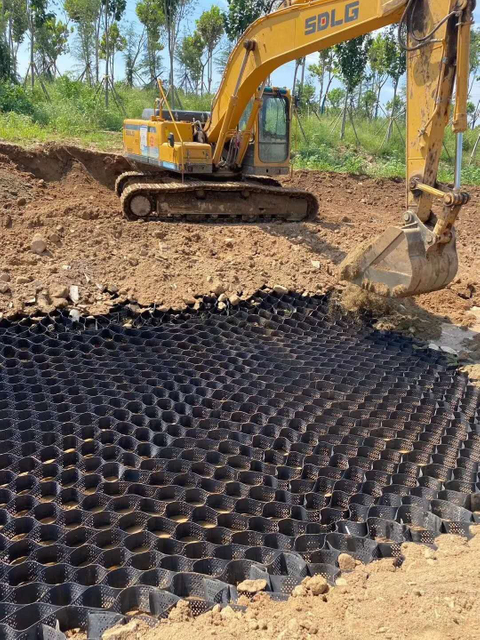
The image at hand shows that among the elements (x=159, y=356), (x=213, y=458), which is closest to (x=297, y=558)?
(x=213, y=458)

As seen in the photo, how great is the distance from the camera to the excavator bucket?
524cm

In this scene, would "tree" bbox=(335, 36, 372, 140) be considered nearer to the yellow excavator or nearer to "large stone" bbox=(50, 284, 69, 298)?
the yellow excavator

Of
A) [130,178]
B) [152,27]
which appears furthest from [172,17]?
[130,178]

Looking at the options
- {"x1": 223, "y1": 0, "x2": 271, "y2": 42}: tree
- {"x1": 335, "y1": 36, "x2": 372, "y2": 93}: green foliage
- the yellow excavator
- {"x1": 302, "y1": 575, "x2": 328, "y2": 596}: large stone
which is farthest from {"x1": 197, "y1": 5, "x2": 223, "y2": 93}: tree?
{"x1": 302, "y1": 575, "x2": 328, "y2": 596}: large stone

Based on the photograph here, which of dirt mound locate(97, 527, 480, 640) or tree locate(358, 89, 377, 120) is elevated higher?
tree locate(358, 89, 377, 120)

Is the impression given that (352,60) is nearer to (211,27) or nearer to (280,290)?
(211,27)

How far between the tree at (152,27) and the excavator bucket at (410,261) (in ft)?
75.4

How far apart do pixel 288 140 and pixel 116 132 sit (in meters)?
9.85

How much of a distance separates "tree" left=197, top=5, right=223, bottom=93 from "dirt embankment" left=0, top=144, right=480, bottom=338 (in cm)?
2202

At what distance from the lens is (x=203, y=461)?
3.62m

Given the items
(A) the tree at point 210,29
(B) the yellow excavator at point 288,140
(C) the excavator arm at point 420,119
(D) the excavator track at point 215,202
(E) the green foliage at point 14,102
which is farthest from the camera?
(A) the tree at point 210,29

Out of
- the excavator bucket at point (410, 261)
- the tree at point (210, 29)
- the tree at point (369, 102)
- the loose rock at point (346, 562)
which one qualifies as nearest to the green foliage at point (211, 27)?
the tree at point (210, 29)

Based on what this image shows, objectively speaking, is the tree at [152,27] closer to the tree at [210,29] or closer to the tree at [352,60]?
the tree at [210,29]

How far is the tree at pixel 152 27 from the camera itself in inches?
1046
